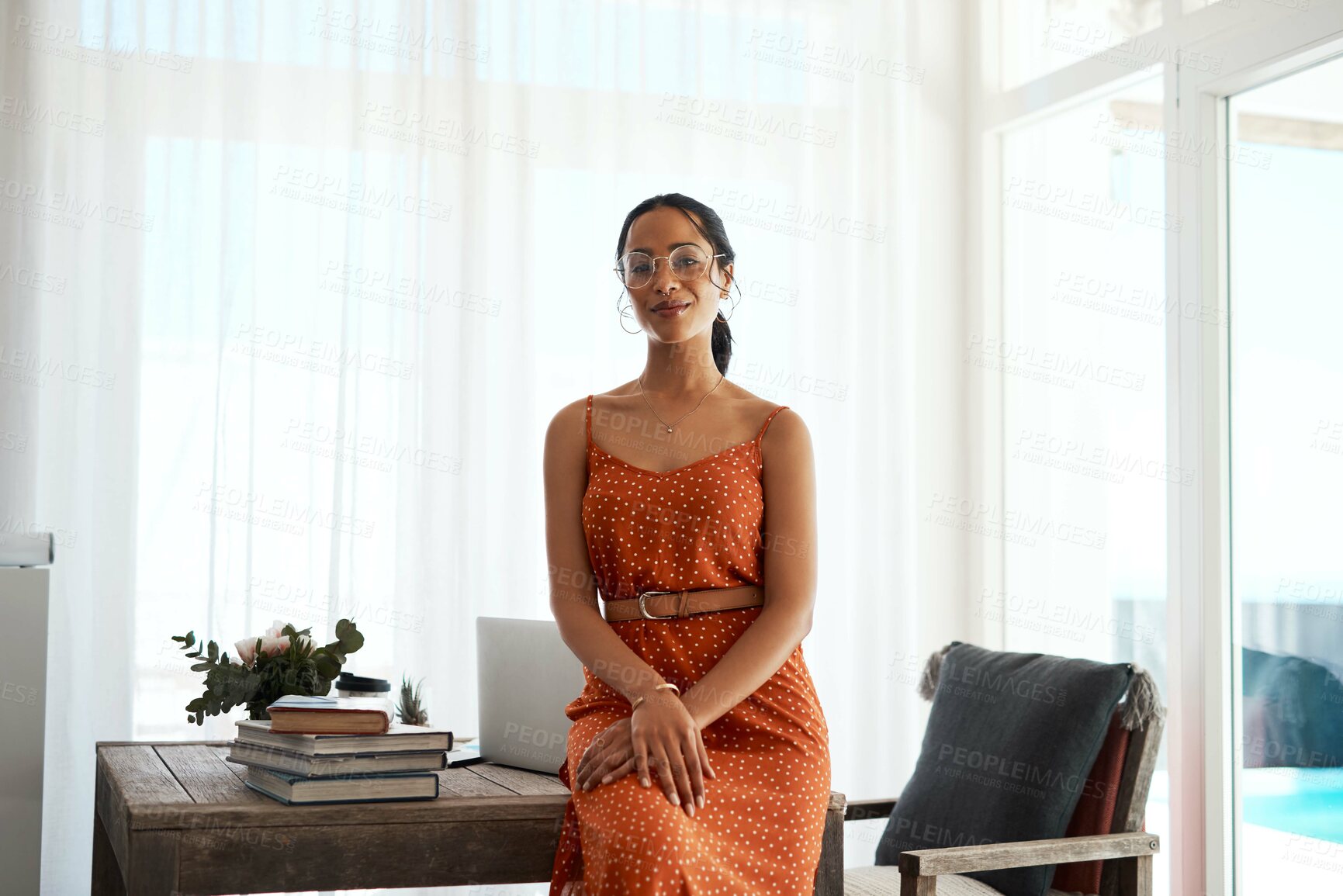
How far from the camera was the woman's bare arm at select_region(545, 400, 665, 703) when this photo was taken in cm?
185

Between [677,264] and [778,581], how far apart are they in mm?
527

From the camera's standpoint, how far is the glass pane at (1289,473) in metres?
2.84

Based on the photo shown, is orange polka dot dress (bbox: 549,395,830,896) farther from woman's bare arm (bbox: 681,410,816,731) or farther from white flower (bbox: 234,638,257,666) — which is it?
white flower (bbox: 234,638,257,666)

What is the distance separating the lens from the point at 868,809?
2643 mm

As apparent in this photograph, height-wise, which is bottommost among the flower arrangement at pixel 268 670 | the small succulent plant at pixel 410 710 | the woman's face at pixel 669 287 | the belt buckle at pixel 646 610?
the small succulent plant at pixel 410 710

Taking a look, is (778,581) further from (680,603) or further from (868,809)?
(868,809)

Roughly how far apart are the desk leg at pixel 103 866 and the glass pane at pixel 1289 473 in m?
2.43

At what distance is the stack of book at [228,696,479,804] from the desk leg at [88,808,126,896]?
1.88 ft

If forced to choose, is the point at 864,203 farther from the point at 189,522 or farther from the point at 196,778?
the point at 196,778

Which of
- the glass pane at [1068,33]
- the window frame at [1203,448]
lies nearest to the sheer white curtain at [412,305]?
the glass pane at [1068,33]

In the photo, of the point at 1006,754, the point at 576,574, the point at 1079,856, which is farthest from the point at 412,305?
the point at 1079,856

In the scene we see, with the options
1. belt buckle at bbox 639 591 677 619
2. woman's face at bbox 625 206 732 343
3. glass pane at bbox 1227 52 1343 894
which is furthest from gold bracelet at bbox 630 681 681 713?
glass pane at bbox 1227 52 1343 894

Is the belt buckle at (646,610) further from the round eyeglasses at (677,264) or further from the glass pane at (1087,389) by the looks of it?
the glass pane at (1087,389)

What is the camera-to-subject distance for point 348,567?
11.4 feet
